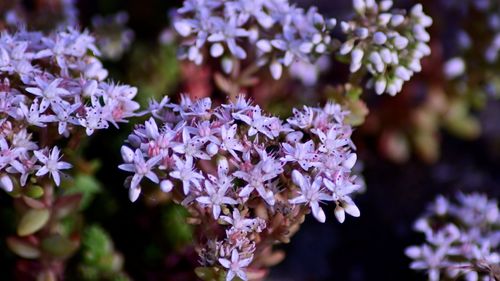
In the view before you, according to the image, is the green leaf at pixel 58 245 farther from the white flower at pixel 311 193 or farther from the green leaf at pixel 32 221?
the white flower at pixel 311 193

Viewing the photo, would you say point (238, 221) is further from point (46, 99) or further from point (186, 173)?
point (46, 99)

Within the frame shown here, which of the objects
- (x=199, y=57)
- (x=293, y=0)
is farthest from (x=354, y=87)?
(x=293, y=0)

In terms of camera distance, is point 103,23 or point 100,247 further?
point 103,23

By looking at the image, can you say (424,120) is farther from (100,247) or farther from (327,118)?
(100,247)

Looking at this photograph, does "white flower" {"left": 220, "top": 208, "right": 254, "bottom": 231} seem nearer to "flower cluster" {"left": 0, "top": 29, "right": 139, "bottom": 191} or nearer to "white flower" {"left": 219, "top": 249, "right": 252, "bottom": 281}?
"white flower" {"left": 219, "top": 249, "right": 252, "bottom": 281}

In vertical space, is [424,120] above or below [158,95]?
above

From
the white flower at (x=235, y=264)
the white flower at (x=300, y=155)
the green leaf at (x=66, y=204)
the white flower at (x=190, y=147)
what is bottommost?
the white flower at (x=235, y=264)

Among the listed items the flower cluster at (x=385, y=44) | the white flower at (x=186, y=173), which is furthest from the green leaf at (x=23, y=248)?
the flower cluster at (x=385, y=44)
